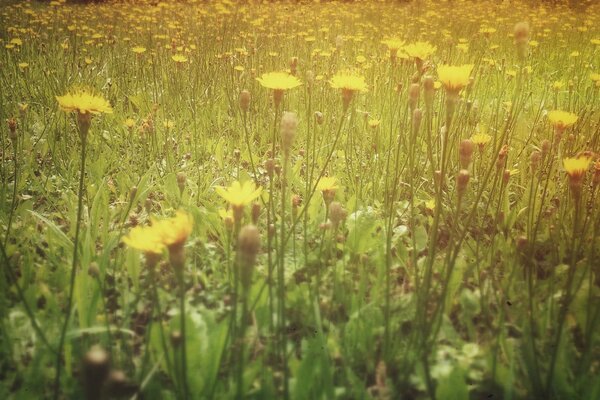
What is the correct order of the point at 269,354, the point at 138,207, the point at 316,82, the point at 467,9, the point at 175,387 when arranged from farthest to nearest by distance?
the point at 467,9, the point at 316,82, the point at 138,207, the point at 269,354, the point at 175,387

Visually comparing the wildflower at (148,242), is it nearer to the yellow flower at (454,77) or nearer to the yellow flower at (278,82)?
the yellow flower at (278,82)

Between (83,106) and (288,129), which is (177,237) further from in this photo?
(83,106)

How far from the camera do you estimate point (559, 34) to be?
489cm

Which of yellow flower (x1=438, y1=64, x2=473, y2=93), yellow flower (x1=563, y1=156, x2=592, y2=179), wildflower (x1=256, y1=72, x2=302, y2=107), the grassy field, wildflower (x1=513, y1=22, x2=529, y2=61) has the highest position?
wildflower (x1=513, y1=22, x2=529, y2=61)

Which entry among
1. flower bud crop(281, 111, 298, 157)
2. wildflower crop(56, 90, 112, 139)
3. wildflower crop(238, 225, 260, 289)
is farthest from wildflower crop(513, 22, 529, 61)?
wildflower crop(56, 90, 112, 139)

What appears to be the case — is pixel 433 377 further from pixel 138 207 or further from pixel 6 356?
pixel 138 207

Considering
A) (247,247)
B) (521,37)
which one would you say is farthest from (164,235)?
(521,37)

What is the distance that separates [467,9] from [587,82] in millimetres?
4178

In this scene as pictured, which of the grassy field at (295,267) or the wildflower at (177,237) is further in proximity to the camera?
the grassy field at (295,267)

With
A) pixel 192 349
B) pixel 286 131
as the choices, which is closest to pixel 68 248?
pixel 192 349

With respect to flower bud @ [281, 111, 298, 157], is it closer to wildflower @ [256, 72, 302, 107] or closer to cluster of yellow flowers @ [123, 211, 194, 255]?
wildflower @ [256, 72, 302, 107]

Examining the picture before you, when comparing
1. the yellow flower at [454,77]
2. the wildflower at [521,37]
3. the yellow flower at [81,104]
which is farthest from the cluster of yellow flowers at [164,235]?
the wildflower at [521,37]

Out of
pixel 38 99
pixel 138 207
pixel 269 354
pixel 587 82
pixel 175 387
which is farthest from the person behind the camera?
pixel 587 82

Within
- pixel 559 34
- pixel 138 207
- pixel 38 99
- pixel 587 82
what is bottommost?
pixel 138 207
